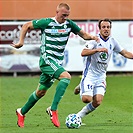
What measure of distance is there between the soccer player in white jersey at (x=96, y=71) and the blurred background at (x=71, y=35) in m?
11.4

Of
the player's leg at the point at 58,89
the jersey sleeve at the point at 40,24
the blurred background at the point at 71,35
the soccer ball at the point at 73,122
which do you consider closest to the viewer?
the player's leg at the point at 58,89

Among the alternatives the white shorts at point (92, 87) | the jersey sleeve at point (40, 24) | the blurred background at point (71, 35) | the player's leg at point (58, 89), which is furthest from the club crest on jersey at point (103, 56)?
the blurred background at point (71, 35)

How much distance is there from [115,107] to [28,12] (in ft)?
34.0

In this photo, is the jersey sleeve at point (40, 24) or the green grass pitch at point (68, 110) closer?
the green grass pitch at point (68, 110)

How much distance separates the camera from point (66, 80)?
10.4m

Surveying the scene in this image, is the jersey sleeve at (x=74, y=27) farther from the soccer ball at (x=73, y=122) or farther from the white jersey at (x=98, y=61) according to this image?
the soccer ball at (x=73, y=122)

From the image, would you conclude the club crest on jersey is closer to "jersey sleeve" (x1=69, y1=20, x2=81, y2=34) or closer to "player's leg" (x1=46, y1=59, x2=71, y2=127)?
"jersey sleeve" (x1=69, y1=20, x2=81, y2=34)

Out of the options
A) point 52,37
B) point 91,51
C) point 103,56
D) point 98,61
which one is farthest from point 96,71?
point 52,37

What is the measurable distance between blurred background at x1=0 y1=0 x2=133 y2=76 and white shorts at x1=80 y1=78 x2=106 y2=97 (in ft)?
37.6

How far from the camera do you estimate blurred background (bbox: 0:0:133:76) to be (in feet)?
74.3

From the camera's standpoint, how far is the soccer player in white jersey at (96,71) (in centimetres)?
1083

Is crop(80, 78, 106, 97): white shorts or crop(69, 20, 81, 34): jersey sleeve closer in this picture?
crop(80, 78, 106, 97): white shorts

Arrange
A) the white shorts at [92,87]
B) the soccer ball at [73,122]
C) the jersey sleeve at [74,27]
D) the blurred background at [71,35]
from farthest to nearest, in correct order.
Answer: the blurred background at [71,35] → the jersey sleeve at [74,27] → the white shorts at [92,87] → the soccer ball at [73,122]

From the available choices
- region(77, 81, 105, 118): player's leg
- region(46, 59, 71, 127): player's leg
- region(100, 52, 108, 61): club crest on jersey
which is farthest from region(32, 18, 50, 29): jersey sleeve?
region(77, 81, 105, 118): player's leg
